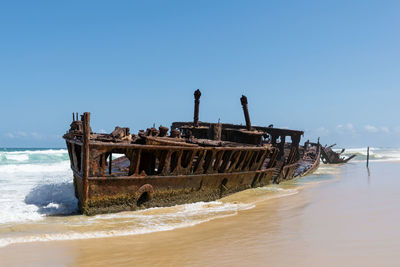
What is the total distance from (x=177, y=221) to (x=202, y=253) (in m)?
2.57

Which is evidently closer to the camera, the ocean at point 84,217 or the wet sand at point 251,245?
the wet sand at point 251,245

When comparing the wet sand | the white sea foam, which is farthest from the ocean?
the wet sand

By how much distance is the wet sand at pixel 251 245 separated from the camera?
576cm

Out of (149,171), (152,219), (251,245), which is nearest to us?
(251,245)

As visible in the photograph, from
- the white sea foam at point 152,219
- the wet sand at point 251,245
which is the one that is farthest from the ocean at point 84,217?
the wet sand at point 251,245

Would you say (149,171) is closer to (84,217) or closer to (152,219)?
(152,219)

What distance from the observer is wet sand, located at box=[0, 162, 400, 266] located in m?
5.76

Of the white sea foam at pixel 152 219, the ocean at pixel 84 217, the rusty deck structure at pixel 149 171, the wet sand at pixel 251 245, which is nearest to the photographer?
the wet sand at pixel 251 245

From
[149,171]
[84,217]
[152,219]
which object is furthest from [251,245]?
[84,217]

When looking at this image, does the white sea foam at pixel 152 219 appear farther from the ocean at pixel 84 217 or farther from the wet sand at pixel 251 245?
the wet sand at pixel 251 245

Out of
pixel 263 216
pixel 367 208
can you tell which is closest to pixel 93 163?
pixel 263 216

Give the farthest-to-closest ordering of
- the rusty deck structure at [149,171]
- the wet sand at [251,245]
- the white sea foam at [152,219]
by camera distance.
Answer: the rusty deck structure at [149,171]
the white sea foam at [152,219]
the wet sand at [251,245]

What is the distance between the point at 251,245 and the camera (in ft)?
21.7

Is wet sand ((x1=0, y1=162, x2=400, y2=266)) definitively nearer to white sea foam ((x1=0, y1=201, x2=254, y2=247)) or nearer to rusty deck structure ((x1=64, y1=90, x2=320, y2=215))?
white sea foam ((x1=0, y1=201, x2=254, y2=247))
